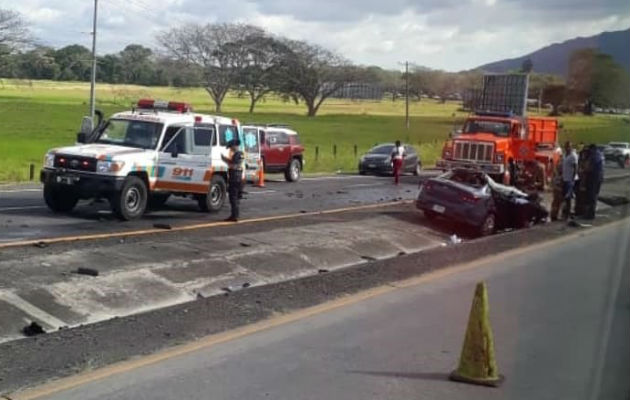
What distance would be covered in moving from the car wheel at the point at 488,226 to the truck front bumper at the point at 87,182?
8.12 metres

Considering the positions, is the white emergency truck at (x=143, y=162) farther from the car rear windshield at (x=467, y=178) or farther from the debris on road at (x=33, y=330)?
the debris on road at (x=33, y=330)

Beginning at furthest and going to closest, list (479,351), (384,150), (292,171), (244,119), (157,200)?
1. (244,119)
2. (384,150)
3. (292,171)
4. (157,200)
5. (479,351)

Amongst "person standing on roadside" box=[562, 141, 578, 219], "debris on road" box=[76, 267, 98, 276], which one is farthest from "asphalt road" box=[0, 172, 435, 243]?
"person standing on roadside" box=[562, 141, 578, 219]

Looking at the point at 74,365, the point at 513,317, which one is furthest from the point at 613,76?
the point at 74,365

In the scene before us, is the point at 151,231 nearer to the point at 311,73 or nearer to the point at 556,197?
the point at 556,197

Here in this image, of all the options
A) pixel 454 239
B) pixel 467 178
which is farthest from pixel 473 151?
pixel 454 239

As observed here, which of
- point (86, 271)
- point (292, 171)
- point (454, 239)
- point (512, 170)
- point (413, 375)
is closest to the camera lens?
point (413, 375)

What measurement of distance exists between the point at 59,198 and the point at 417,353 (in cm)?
1071

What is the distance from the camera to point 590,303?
998 cm

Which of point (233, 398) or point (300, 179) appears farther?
point (300, 179)

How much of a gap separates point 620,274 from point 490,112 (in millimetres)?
21643

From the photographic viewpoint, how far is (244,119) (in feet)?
168

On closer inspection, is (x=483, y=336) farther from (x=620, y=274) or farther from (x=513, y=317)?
(x=620, y=274)

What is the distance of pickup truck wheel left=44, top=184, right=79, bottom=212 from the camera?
52.5 ft
